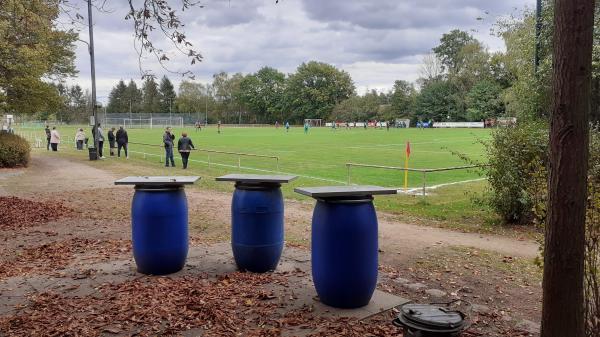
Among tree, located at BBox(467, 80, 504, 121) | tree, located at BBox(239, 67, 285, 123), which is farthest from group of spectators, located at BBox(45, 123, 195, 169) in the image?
tree, located at BBox(239, 67, 285, 123)

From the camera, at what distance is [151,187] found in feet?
18.9

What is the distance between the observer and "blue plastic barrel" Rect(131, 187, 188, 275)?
5762 mm

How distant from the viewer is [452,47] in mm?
108438

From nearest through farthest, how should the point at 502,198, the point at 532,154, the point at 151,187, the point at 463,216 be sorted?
Answer: the point at 151,187
the point at 532,154
the point at 502,198
the point at 463,216

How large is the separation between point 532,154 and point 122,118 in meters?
87.7

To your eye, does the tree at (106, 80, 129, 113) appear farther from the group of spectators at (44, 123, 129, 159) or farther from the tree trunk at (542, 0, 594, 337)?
the tree trunk at (542, 0, 594, 337)

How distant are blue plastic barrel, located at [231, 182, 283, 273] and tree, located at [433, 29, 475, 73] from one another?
106602mm

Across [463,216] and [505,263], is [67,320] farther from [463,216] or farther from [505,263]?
[463,216]

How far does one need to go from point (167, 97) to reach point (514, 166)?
131 metres

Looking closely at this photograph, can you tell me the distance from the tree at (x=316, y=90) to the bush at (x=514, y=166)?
110905 millimetres

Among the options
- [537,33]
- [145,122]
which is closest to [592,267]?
[537,33]

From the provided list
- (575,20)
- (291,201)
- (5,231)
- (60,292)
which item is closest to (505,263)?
(575,20)

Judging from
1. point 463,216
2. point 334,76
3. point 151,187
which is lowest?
point 463,216

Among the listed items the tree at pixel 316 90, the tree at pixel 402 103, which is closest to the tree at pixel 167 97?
the tree at pixel 316 90
